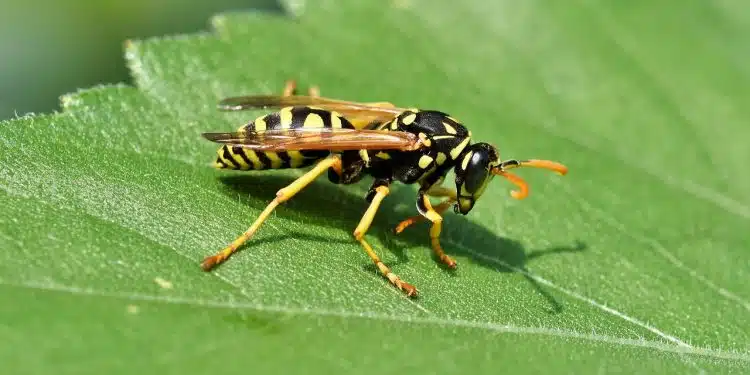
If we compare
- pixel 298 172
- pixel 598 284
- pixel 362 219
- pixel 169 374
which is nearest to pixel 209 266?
pixel 169 374

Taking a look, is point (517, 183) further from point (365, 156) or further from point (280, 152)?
point (280, 152)

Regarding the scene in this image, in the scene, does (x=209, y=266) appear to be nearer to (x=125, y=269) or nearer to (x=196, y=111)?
(x=125, y=269)

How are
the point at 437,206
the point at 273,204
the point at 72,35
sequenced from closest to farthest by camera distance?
the point at 273,204 → the point at 437,206 → the point at 72,35

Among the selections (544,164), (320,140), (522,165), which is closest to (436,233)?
(522,165)

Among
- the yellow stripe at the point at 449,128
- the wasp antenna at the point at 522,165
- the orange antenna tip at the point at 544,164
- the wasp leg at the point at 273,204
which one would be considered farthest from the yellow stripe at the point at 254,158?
the orange antenna tip at the point at 544,164

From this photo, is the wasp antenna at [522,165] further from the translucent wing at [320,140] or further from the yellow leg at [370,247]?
the yellow leg at [370,247]
